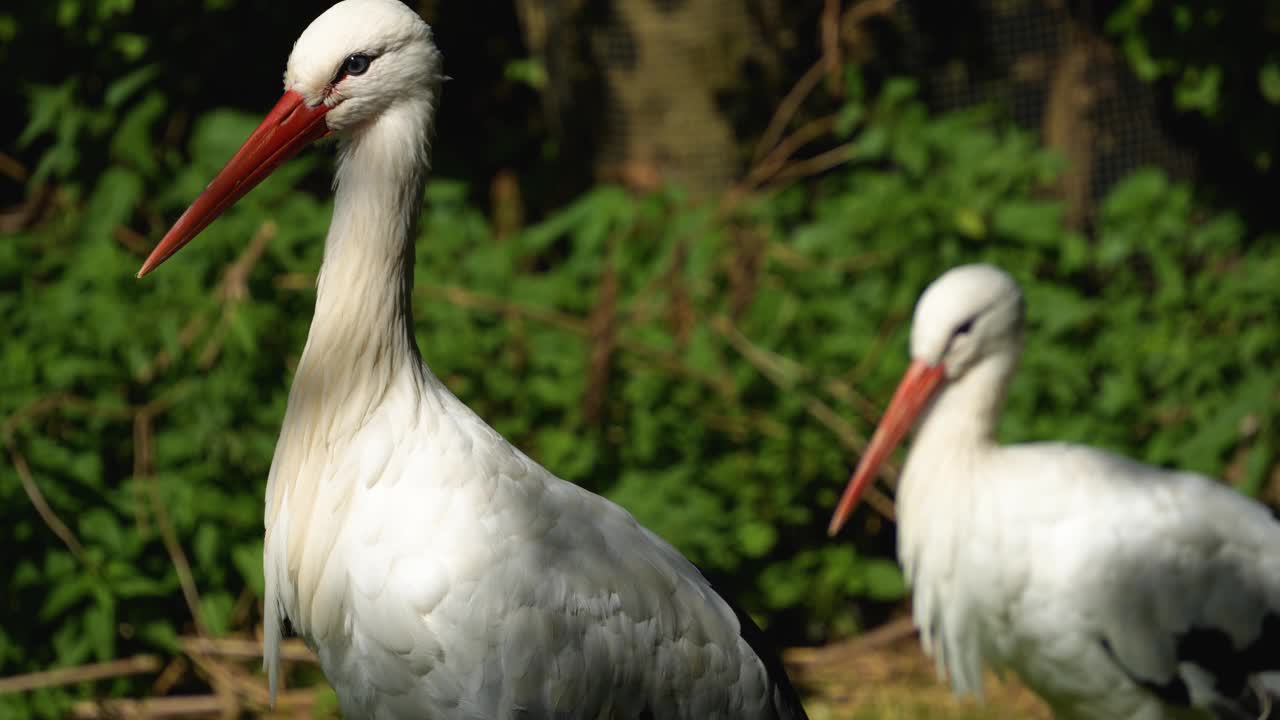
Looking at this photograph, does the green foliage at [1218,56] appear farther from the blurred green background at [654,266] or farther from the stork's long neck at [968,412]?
the stork's long neck at [968,412]

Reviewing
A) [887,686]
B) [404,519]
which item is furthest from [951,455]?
[404,519]

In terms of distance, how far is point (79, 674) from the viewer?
114 inches

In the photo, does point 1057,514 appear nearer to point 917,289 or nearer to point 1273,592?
point 1273,592

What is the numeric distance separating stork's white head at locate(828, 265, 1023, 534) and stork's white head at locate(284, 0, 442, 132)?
145 centimetres

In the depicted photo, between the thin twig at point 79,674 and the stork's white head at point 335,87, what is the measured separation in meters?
1.44

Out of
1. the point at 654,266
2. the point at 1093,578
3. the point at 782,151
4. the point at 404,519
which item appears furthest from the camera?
the point at 782,151

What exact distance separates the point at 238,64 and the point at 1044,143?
2788 mm

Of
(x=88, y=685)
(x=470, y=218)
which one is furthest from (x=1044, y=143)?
(x=88, y=685)

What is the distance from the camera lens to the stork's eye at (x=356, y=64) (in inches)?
70.3

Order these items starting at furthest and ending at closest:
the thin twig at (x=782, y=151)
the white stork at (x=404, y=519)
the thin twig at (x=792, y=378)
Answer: the thin twig at (x=782, y=151)
the thin twig at (x=792, y=378)
the white stork at (x=404, y=519)

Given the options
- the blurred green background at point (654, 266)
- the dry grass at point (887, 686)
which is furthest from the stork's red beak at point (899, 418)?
the dry grass at point (887, 686)

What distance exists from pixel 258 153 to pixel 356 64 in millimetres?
185

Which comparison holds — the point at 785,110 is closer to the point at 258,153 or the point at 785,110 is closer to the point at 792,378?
the point at 792,378

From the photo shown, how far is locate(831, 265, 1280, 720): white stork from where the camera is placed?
2617 mm
